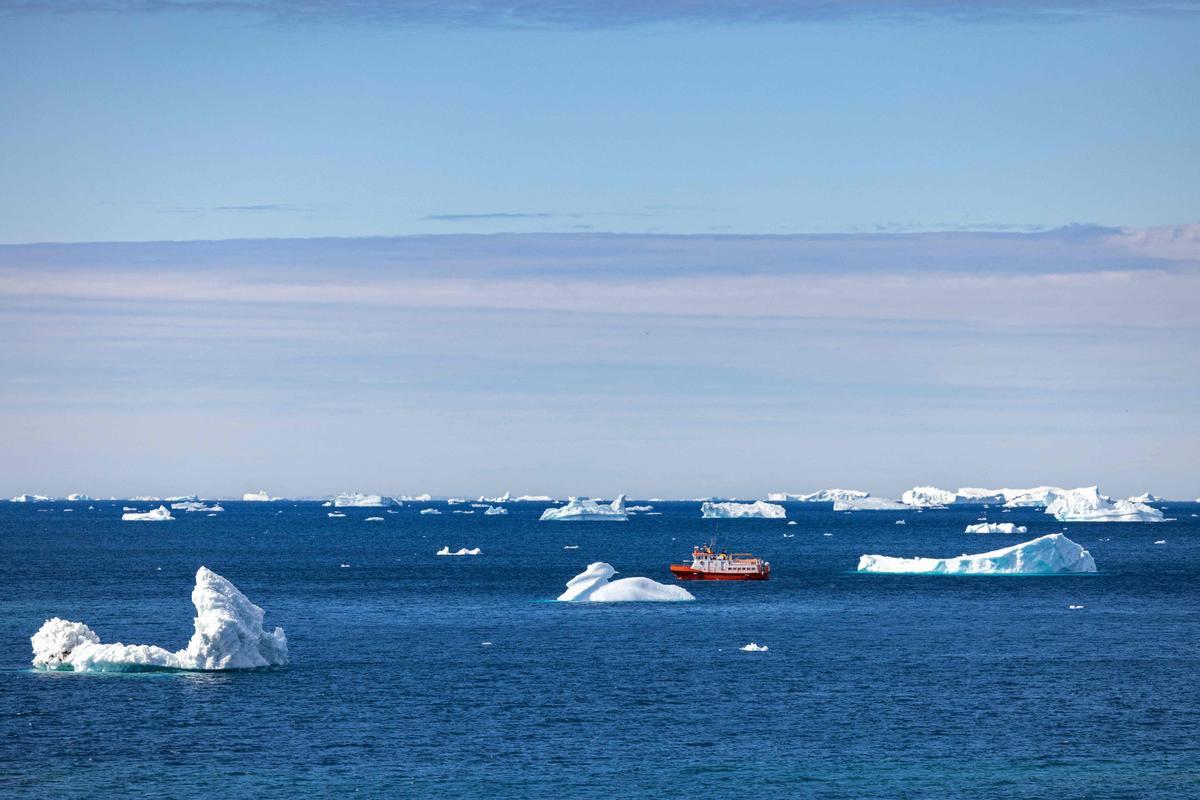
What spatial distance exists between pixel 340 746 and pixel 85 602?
61.2m

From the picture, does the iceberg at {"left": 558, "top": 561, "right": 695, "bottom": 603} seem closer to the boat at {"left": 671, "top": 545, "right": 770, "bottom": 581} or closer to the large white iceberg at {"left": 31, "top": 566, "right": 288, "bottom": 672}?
the boat at {"left": 671, "top": 545, "right": 770, "bottom": 581}

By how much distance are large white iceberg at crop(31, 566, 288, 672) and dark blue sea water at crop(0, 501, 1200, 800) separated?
89 centimetres

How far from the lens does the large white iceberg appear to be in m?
66.0

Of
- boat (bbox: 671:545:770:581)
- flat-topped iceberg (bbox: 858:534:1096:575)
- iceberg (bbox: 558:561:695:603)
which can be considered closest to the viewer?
iceberg (bbox: 558:561:695:603)

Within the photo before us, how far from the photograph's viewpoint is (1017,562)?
13812 cm

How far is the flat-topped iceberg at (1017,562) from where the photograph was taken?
133125 millimetres

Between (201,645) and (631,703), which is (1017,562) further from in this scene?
(201,645)

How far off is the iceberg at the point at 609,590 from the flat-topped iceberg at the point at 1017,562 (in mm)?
32532

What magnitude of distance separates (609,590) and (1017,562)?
161ft

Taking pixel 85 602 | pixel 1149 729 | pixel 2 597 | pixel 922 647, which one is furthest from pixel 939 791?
pixel 2 597

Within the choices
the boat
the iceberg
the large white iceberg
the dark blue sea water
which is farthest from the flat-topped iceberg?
the large white iceberg

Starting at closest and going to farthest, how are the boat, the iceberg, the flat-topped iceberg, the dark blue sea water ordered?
the dark blue sea water → the iceberg → the boat → the flat-topped iceberg

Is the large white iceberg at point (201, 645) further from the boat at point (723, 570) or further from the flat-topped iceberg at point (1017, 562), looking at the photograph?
the flat-topped iceberg at point (1017, 562)

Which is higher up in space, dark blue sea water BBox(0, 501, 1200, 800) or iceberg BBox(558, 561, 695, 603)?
iceberg BBox(558, 561, 695, 603)
